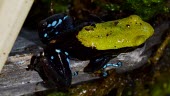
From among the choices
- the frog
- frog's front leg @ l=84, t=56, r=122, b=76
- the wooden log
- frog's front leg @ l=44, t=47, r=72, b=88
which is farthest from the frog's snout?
the wooden log

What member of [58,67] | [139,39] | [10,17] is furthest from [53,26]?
[10,17]

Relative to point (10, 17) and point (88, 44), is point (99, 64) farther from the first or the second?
point (10, 17)

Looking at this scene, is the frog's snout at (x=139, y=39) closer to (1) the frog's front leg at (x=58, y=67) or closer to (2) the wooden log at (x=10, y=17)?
(1) the frog's front leg at (x=58, y=67)

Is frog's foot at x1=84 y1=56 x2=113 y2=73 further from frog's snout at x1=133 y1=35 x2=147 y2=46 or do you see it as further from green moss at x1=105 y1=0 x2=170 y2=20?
green moss at x1=105 y1=0 x2=170 y2=20

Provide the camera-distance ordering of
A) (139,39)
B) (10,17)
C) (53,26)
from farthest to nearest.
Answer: (53,26)
(139,39)
(10,17)

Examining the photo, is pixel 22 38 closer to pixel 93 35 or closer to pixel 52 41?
pixel 52 41

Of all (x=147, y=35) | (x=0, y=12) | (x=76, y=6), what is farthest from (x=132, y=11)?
(x=0, y=12)

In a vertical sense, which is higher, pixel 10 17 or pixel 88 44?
pixel 10 17
